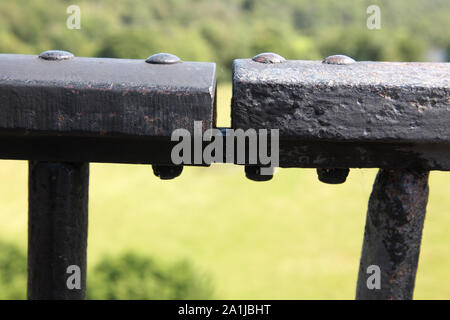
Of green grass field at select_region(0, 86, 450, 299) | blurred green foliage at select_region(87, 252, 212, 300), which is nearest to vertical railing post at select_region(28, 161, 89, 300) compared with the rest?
blurred green foliage at select_region(87, 252, 212, 300)

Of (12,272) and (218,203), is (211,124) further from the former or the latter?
(218,203)

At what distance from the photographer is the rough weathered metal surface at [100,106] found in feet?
3.27

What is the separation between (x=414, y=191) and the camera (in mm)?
1163

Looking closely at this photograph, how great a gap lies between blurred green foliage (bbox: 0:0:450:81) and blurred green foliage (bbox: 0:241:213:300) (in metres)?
18.9

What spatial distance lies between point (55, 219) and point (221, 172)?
23.8 m

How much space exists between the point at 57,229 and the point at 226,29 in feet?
112

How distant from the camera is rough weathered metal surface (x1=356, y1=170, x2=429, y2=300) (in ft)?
3.81

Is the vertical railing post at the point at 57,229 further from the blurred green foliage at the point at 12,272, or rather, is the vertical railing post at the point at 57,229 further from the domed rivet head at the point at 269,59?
the blurred green foliage at the point at 12,272

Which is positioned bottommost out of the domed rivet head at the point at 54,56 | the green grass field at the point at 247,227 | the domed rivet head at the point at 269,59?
the domed rivet head at the point at 269,59

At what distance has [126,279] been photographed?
5.25 meters

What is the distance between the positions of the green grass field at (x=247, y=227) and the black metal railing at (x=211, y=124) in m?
9.99

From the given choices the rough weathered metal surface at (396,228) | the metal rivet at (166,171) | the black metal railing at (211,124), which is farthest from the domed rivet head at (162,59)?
the rough weathered metal surface at (396,228)

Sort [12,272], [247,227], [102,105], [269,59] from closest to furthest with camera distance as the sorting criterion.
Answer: [102,105], [269,59], [12,272], [247,227]

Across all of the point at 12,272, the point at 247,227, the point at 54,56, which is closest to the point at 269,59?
the point at 54,56
